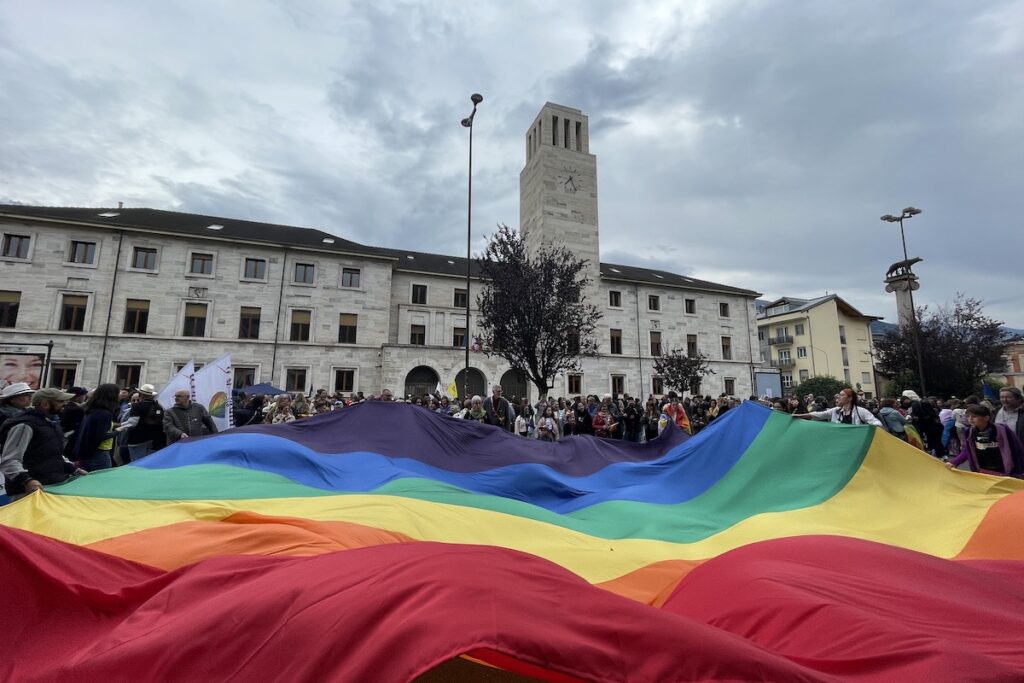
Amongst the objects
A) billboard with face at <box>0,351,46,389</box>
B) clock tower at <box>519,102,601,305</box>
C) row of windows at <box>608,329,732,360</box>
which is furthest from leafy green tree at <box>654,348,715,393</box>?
billboard with face at <box>0,351,46,389</box>

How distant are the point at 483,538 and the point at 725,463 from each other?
11.5 ft

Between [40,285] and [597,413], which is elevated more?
[40,285]

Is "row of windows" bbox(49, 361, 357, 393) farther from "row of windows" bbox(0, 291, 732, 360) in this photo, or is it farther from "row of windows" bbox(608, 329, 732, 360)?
"row of windows" bbox(608, 329, 732, 360)

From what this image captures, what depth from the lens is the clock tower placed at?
3384 centimetres

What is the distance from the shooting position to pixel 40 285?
2806 centimetres

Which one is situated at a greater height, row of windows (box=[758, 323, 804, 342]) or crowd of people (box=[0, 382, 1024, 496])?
row of windows (box=[758, 323, 804, 342])

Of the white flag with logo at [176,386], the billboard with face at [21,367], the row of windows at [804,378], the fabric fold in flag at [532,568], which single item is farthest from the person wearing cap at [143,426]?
the row of windows at [804,378]

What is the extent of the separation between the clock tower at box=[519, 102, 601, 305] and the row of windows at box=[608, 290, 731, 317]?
4.92 meters

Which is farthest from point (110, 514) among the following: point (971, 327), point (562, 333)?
point (971, 327)

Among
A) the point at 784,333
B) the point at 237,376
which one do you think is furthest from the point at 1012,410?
the point at 784,333

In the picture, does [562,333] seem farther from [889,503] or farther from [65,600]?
[65,600]

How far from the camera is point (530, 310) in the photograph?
19.7 meters

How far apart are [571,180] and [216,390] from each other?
28746 millimetres

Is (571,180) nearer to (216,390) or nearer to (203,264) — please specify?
(203,264)
